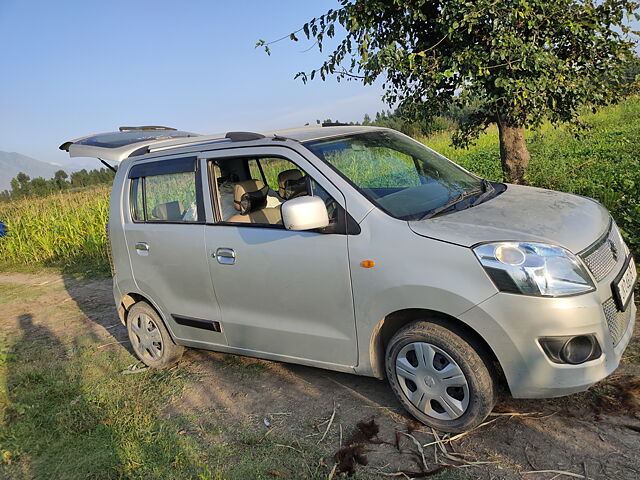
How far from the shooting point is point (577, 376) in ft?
9.31

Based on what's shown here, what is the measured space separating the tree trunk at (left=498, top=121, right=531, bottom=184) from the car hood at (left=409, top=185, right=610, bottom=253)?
3.48 meters

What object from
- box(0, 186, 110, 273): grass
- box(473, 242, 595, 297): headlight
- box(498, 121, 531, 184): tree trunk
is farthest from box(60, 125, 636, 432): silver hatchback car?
box(0, 186, 110, 273): grass

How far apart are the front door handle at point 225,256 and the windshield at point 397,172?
0.96 meters

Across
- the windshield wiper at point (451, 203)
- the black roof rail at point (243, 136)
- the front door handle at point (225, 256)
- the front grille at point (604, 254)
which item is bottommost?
the front grille at point (604, 254)

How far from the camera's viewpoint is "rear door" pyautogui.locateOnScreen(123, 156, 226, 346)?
14.0ft

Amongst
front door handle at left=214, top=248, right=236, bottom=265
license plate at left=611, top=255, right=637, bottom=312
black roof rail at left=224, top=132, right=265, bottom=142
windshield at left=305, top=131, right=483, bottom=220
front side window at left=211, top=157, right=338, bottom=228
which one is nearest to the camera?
license plate at left=611, top=255, right=637, bottom=312

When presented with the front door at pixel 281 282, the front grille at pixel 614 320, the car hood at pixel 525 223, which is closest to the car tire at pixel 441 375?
the front door at pixel 281 282

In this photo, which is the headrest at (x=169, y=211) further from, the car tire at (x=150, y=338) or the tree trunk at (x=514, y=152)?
the tree trunk at (x=514, y=152)

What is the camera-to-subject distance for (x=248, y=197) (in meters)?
4.50

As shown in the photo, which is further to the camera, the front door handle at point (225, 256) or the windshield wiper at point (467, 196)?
the front door handle at point (225, 256)

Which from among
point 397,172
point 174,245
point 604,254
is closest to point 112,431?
point 174,245

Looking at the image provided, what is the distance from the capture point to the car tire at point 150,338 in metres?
4.82

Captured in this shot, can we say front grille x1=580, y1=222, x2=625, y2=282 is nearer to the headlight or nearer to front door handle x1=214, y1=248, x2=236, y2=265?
the headlight

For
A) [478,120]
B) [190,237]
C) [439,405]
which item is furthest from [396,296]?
[478,120]
